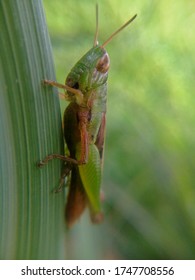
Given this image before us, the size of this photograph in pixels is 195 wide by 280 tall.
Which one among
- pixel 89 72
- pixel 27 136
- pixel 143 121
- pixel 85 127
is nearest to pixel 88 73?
pixel 89 72

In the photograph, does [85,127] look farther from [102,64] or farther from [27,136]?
[27,136]

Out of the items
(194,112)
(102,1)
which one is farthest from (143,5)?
(194,112)

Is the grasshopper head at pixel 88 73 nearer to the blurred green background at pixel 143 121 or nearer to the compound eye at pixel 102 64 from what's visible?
the compound eye at pixel 102 64

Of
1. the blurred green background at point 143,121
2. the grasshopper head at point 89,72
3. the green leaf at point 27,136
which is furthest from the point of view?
the blurred green background at point 143,121

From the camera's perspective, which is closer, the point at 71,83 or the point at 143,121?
the point at 71,83

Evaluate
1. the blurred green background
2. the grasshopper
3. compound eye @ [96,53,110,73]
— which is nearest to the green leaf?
the grasshopper

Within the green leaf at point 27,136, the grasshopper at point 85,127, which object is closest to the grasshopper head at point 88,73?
the grasshopper at point 85,127

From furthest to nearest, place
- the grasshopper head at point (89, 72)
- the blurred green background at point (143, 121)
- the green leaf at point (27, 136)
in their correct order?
1. the blurred green background at point (143, 121)
2. the grasshopper head at point (89, 72)
3. the green leaf at point (27, 136)

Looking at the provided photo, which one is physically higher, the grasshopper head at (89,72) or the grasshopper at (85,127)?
the grasshopper head at (89,72)

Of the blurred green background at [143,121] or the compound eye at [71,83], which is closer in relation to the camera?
the compound eye at [71,83]
